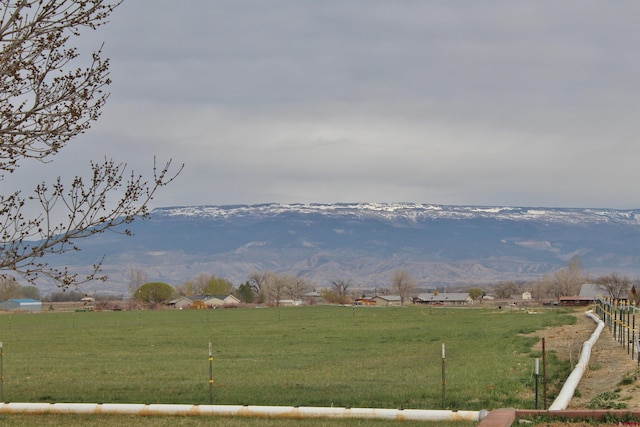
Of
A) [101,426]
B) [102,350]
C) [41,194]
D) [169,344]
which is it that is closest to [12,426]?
[101,426]

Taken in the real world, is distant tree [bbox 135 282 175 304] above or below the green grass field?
below

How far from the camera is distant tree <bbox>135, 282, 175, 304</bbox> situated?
162625mm

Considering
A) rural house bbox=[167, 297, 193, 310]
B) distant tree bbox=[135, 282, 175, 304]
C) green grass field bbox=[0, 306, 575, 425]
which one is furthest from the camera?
rural house bbox=[167, 297, 193, 310]

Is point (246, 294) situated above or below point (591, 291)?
below

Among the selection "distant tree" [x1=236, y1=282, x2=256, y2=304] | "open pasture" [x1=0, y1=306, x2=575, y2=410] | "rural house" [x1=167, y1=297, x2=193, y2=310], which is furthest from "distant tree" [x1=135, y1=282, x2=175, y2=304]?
"open pasture" [x1=0, y1=306, x2=575, y2=410]

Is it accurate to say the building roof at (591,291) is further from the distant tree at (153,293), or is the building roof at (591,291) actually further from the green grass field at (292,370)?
the green grass field at (292,370)

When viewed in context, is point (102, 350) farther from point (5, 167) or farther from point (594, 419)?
point (594, 419)

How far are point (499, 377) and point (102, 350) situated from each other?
24.9 m

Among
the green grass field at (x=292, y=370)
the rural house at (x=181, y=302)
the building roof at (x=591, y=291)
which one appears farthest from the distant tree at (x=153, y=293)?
the green grass field at (x=292, y=370)

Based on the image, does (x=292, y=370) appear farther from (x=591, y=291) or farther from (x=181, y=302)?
(x=181, y=302)

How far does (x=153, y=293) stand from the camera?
540 feet

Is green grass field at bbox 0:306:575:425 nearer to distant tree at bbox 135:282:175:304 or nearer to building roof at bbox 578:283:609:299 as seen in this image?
building roof at bbox 578:283:609:299

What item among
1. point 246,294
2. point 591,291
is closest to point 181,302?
point 246,294

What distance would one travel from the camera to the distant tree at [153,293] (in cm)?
16262
